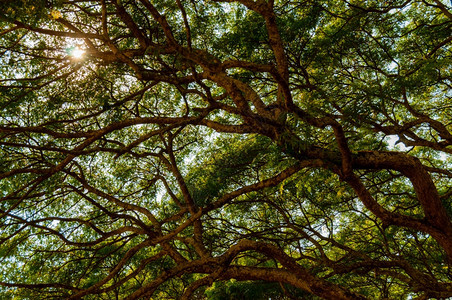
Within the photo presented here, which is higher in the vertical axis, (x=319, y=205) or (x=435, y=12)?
(x=435, y=12)

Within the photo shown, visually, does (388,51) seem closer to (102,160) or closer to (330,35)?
(330,35)

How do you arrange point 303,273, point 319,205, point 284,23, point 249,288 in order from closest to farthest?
point 303,273 < point 284,23 < point 249,288 < point 319,205

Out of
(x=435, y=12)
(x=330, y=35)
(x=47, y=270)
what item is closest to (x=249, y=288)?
(x=47, y=270)

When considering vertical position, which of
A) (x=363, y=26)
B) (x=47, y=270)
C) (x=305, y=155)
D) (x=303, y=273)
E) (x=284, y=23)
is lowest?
(x=303, y=273)

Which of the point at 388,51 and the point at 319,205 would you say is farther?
the point at 319,205

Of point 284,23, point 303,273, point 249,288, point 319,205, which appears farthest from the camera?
point 319,205

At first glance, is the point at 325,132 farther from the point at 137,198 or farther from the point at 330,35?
the point at 137,198

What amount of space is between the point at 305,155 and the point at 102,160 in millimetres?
5596

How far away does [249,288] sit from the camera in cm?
737

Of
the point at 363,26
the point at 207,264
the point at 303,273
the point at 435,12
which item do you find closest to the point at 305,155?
the point at 303,273

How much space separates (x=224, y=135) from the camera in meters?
9.10

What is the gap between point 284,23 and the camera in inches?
270

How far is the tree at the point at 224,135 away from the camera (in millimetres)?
4633

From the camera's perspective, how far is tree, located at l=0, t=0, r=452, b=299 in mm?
4633
